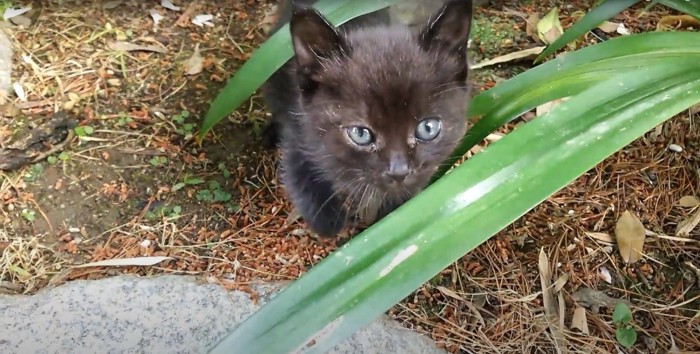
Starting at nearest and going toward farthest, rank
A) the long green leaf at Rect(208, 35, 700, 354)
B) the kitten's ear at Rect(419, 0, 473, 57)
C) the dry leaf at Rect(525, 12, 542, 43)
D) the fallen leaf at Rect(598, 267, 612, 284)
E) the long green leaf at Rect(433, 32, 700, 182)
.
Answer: the long green leaf at Rect(208, 35, 700, 354), the long green leaf at Rect(433, 32, 700, 182), the kitten's ear at Rect(419, 0, 473, 57), the fallen leaf at Rect(598, 267, 612, 284), the dry leaf at Rect(525, 12, 542, 43)

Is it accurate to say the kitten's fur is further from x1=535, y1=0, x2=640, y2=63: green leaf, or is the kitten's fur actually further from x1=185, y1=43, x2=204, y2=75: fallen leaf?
x1=185, y1=43, x2=204, y2=75: fallen leaf

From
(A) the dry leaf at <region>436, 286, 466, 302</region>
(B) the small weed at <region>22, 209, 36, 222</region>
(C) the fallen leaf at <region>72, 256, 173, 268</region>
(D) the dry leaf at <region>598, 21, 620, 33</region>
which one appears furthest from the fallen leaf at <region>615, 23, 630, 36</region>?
(B) the small weed at <region>22, 209, 36, 222</region>

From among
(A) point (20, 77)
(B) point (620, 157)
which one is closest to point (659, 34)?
(B) point (620, 157)

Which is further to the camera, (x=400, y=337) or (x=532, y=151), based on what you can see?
(x=400, y=337)

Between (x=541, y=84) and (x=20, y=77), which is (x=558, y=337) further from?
(x=20, y=77)

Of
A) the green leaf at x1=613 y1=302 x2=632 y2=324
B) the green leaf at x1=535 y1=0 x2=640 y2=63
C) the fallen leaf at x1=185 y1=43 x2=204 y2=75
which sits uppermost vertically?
the green leaf at x1=535 y1=0 x2=640 y2=63

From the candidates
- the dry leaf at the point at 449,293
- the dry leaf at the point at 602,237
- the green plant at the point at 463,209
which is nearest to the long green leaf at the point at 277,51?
the green plant at the point at 463,209

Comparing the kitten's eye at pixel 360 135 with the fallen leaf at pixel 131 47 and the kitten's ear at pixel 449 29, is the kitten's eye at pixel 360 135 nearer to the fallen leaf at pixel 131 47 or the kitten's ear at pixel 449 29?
the kitten's ear at pixel 449 29
